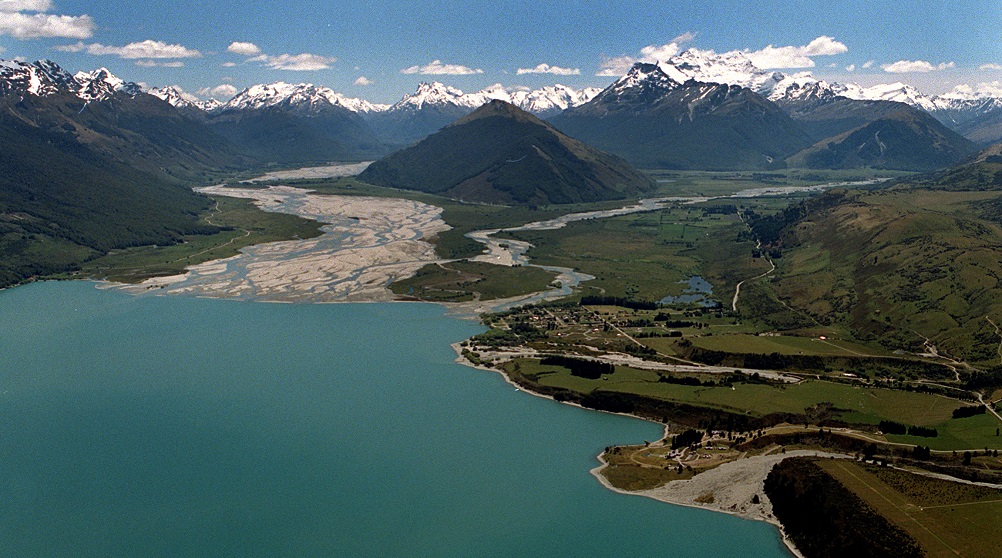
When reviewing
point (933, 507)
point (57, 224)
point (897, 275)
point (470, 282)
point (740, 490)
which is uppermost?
point (57, 224)

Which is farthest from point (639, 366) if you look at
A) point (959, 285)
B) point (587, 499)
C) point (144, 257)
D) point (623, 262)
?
point (144, 257)

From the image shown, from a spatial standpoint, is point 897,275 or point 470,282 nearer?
point 897,275

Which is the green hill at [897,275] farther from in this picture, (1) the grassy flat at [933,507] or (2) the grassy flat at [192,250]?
(2) the grassy flat at [192,250]

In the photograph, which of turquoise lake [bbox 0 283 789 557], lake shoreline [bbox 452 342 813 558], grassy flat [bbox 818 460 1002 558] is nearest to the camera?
grassy flat [bbox 818 460 1002 558]

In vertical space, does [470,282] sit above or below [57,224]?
below

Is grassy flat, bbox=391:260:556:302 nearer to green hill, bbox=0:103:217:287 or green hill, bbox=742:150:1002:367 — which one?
green hill, bbox=742:150:1002:367

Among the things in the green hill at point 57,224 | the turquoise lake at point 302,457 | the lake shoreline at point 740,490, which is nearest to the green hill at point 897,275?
the lake shoreline at point 740,490

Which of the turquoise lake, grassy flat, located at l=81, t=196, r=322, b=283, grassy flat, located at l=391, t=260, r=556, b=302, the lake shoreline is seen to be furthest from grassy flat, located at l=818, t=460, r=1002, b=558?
grassy flat, located at l=81, t=196, r=322, b=283

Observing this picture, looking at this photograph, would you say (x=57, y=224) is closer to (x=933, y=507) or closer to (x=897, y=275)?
(x=897, y=275)

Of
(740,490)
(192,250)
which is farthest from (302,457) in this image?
(192,250)
